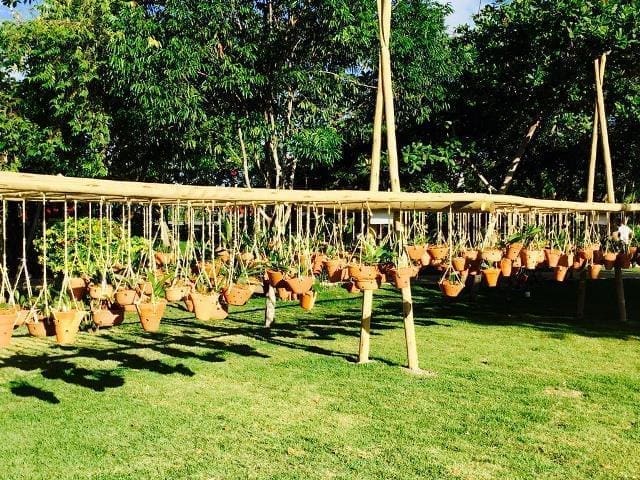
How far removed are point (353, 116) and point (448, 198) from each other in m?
4.88

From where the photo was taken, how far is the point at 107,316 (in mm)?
3766

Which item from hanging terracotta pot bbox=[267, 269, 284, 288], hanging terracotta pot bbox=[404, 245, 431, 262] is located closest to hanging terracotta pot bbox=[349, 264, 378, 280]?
hanging terracotta pot bbox=[267, 269, 284, 288]

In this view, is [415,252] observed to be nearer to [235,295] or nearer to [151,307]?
[235,295]

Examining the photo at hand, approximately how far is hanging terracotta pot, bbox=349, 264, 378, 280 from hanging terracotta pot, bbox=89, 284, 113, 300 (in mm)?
1787

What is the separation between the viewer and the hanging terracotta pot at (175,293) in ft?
13.0

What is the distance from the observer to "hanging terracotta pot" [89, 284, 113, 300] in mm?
3871

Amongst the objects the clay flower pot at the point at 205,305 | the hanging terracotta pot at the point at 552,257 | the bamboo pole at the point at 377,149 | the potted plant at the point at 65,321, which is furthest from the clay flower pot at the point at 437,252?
the potted plant at the point at 65,321

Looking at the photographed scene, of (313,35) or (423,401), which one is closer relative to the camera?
(423,401)

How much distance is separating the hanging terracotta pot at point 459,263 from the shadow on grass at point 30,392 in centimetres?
359

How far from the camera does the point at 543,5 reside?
8695mm

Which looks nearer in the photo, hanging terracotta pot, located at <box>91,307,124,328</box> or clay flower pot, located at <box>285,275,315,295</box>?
hanging terracotta pot, located at <box>91,307,124,328</box>

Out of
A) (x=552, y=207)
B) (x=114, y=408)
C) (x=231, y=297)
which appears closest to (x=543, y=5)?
(x=552, y=207)

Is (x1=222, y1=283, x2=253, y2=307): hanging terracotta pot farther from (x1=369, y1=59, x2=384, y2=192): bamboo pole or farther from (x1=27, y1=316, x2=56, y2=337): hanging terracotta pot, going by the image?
(x1=369, y1=59, x2=384, y2=192): bamboo pole

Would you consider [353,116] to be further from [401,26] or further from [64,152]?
[64,152]
